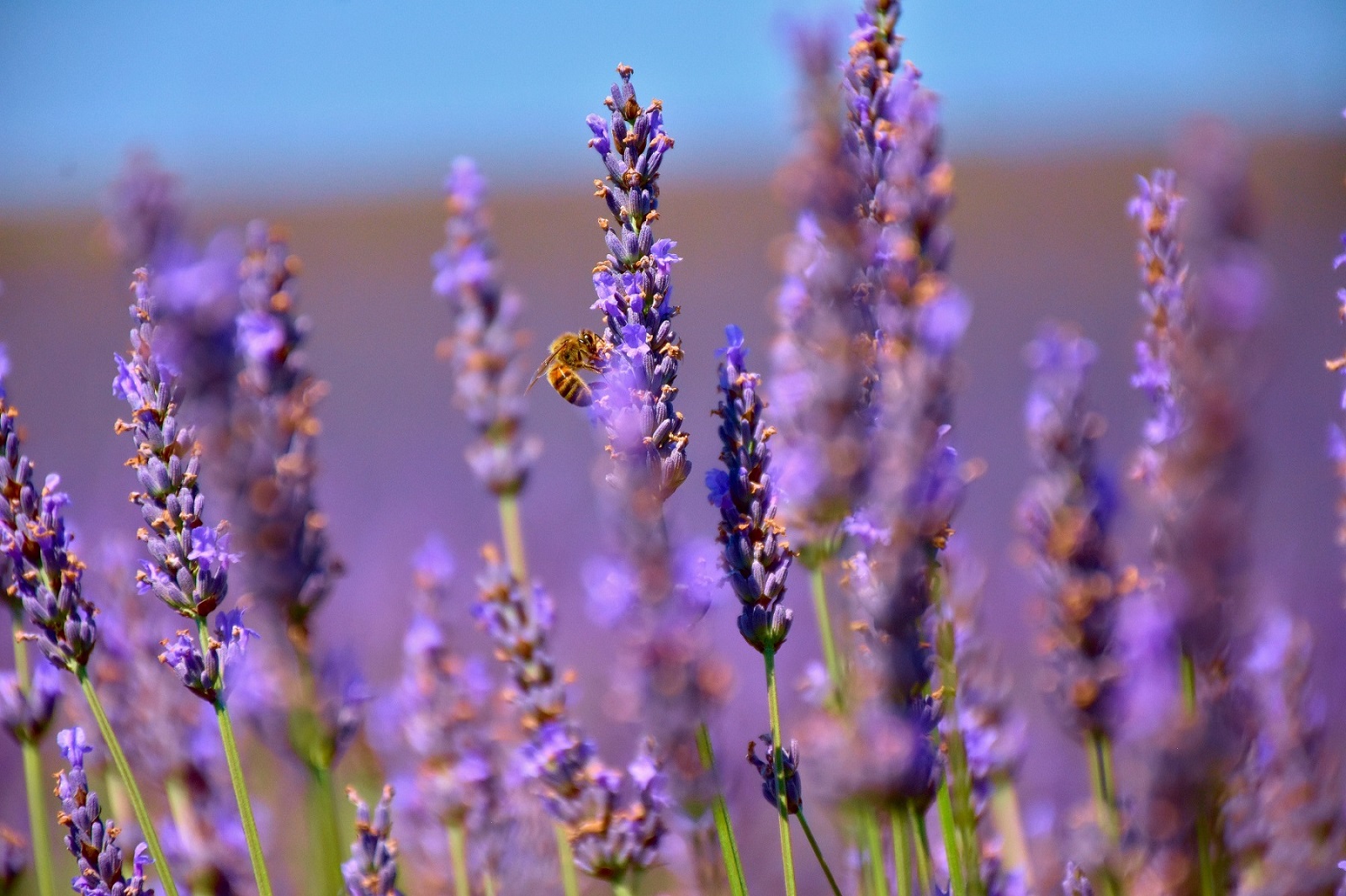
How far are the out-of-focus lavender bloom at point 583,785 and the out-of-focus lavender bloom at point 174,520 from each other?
48 cm

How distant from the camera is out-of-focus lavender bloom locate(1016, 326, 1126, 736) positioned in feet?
4.62

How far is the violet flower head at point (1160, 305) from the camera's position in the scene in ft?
5.02

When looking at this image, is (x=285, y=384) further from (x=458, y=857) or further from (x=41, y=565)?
(x=458, y=857)

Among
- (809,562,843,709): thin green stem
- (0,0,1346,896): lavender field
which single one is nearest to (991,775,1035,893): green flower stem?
(0,0,1346,896): lavender field

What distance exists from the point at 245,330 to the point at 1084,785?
3097mm

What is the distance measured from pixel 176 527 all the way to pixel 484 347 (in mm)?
1262

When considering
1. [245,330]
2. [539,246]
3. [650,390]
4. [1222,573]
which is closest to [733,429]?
[650,390]

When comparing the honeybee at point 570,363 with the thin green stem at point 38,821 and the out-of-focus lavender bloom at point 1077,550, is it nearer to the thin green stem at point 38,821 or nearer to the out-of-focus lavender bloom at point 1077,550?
the thin green stem at point 38,821

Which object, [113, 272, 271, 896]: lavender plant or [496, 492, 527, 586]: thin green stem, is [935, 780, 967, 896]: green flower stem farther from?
[496, 492, 527, 586]: thin green stem

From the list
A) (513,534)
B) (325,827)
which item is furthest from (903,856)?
(513,534)

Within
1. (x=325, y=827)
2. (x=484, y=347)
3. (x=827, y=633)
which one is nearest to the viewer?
(x=325, y=827)

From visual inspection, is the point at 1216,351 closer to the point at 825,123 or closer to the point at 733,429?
the point at 825,123

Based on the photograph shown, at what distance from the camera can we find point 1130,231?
64.4ft

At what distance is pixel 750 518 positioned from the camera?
1.61 metres
